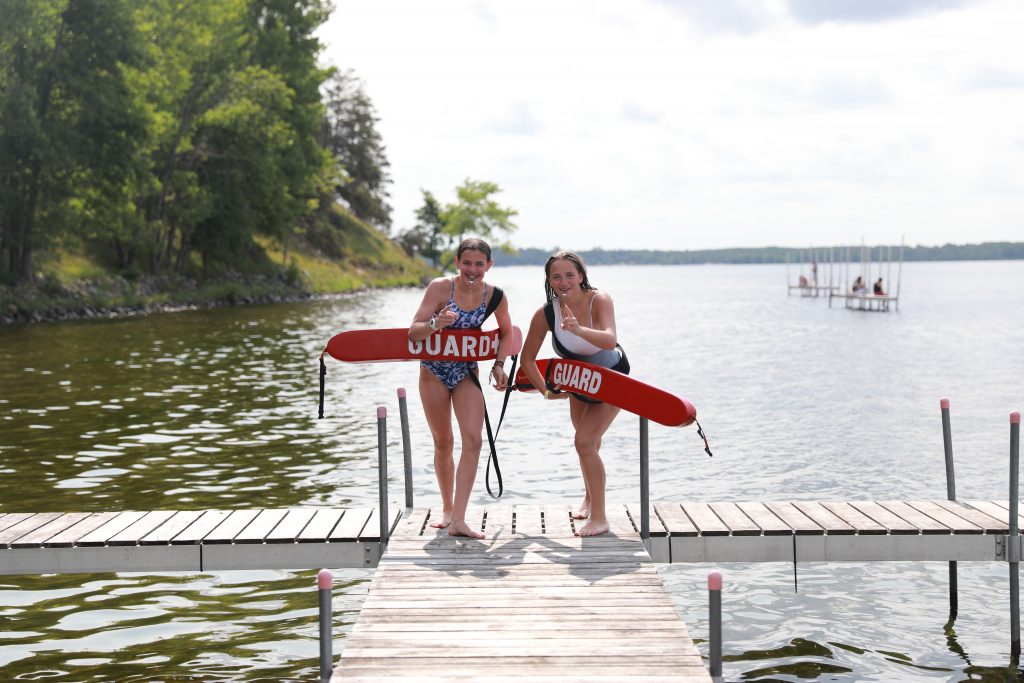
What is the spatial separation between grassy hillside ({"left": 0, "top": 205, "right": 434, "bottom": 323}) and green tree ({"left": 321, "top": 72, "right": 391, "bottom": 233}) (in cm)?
910

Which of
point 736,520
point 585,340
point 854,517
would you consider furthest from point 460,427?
point 854,517

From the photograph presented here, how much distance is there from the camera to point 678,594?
10781 millimetres

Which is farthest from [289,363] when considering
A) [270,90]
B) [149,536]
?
[270,90]

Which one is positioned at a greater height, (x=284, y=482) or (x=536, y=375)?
(x=536, y=375)

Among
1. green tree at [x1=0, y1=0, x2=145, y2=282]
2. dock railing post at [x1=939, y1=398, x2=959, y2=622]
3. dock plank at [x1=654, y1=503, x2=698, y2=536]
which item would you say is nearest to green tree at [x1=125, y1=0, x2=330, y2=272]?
green tree at [x1=0, y1=0, x2=145, y2=282]

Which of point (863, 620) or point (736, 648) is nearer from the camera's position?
point (736, 648)

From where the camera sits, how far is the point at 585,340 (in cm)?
843

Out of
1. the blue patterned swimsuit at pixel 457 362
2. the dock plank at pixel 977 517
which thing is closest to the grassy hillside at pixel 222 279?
the blue patterned swimsuit at pixel 457 362

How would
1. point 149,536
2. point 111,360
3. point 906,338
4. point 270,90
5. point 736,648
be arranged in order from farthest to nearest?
point 270,90, point 906,338, point 111,360, point 736,648, point 149,536

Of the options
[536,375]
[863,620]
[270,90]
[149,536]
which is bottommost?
[863,620]

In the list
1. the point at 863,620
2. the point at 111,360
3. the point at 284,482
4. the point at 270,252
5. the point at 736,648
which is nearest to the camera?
the point at 736,648

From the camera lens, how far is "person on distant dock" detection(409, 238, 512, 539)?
833cm

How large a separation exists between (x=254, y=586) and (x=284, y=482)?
4478 mm

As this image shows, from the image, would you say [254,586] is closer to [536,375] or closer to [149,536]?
[149,536]
